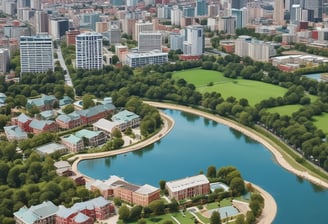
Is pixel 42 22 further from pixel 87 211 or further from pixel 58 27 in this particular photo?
pixel 87 211

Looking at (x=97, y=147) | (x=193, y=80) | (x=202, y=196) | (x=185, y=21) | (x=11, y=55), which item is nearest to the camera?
(x=202, y=196)

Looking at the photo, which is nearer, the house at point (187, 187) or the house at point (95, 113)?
the house at point (187, 187)

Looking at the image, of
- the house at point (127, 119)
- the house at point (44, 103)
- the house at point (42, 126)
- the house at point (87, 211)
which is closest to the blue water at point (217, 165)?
the house at point (127, 119)

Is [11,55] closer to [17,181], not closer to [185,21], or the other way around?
[185,21]

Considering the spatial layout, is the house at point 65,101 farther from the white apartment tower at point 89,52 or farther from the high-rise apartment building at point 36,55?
the white apartment tower at point 89,52

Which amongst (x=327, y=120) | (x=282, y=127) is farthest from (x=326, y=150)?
(x=327, y=120)

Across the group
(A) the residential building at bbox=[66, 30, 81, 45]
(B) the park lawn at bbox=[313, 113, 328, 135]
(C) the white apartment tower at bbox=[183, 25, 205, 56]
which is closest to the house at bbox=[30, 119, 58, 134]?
(B) the park lawn at bbox=[313, 113, 328, 135]

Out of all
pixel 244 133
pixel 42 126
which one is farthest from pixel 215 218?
pixel 42 126
